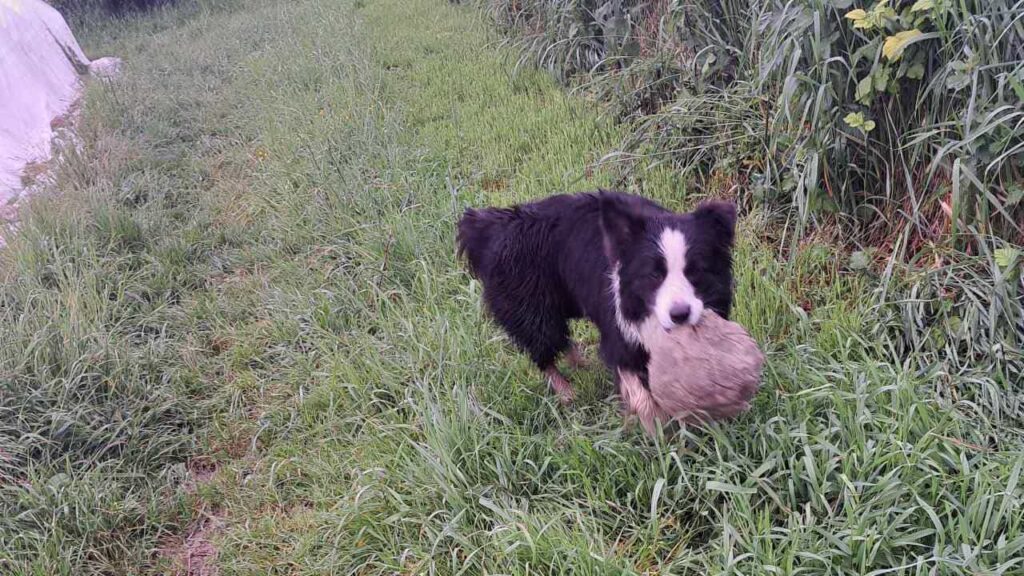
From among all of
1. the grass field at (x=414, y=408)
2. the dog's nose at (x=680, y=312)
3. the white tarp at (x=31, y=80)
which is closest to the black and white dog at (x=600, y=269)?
the dog's nose at (x=680, y=312)

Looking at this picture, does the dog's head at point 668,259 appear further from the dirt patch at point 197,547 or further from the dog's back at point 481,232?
the dirt patch at point 197,547

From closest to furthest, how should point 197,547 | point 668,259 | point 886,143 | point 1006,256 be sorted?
point 668,259 → point 1006,256 → point 197,547 → point 886,143

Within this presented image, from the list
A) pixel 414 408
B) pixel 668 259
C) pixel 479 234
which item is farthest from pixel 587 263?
pixel 414 408

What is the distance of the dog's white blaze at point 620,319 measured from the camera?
226cm

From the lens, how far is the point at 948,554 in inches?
67.4

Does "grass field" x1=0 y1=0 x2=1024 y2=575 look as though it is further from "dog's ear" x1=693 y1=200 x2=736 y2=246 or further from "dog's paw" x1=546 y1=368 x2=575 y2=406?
"dog's ear" x1=693 y1=200 x2=736 y2=246

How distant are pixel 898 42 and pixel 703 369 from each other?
61.2 inches

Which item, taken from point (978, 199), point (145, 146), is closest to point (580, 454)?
point (978, 199)

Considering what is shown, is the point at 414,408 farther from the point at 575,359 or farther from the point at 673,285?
the point at 673,285

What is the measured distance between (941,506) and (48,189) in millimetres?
6544

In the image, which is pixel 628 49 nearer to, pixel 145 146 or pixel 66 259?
pixel 66 259

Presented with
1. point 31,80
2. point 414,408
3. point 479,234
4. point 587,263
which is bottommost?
point 414,408

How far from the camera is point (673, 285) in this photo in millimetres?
2029

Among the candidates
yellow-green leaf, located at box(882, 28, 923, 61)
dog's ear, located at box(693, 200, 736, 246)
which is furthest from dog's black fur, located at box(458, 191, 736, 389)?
yellow-green leaf, located at box(882, 28, 923, 61)
